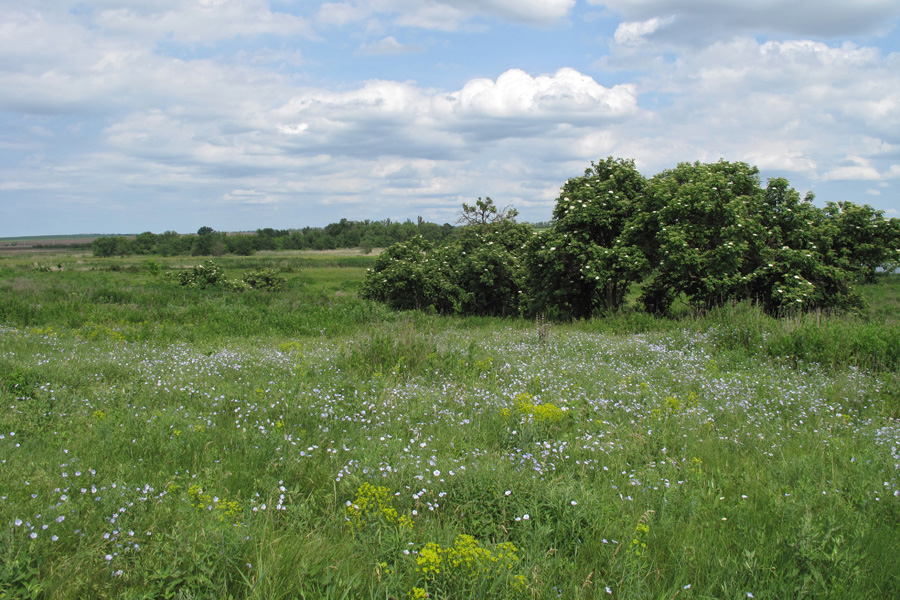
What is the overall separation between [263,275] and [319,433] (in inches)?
1228

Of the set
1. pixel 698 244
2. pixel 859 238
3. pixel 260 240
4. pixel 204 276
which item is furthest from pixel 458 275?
pixel 260 240

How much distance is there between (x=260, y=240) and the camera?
108062 millimetres

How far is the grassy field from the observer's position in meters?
2.83

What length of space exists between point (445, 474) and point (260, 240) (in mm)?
111789

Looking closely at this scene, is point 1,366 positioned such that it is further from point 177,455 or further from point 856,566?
point 856,566

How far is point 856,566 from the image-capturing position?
3043mm

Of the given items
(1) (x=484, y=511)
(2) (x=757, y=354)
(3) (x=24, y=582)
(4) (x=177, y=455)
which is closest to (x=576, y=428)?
(1) (x=484, y=511)

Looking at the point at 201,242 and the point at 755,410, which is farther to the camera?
the point at 201,242

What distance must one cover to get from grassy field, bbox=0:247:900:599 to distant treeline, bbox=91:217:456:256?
6971 cm

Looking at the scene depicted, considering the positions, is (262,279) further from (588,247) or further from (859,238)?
(859,238)

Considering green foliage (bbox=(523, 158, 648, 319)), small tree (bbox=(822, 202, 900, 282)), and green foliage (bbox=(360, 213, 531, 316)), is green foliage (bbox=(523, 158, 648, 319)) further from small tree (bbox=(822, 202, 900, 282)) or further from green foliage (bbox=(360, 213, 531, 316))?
small tree (bbox=(822, 202, 900, 282))

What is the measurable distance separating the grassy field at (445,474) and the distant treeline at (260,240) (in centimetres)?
6971

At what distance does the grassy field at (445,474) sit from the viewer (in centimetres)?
283

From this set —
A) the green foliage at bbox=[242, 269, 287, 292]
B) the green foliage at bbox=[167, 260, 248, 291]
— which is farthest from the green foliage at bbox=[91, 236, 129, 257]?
the green foliage at bbox=[242, 269, 287, 292]
